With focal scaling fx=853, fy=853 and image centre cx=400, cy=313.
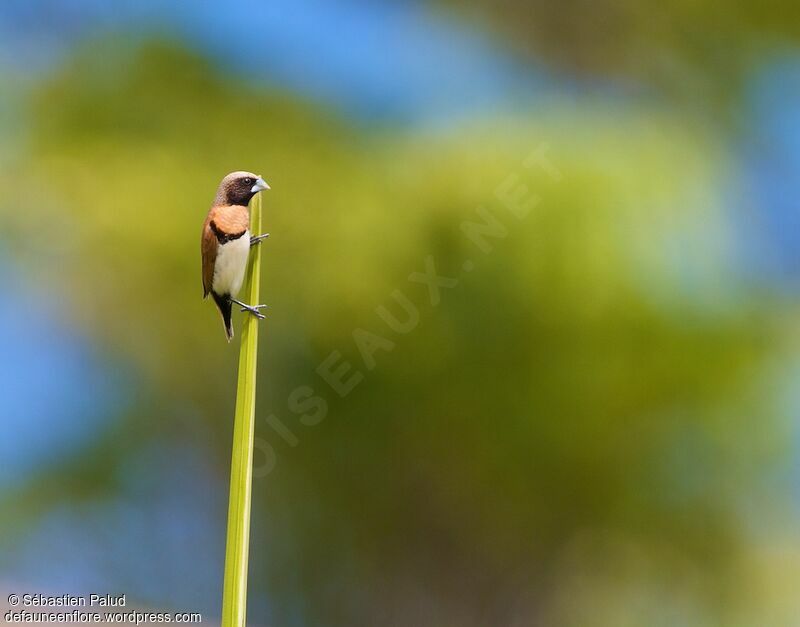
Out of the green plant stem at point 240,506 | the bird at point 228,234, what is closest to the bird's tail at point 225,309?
the bird at point 228,234

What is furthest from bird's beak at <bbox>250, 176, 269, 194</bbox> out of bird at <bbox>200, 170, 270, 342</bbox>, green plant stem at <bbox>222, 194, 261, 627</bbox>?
green plant stem at <bbox>222, 194, 261, 627</bbox>

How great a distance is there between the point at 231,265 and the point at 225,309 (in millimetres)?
100

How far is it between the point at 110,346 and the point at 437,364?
0.80 meters

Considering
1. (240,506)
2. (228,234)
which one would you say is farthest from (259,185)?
(240,506)

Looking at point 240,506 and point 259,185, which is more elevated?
point 259,185

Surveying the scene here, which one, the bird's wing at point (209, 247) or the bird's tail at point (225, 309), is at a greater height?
the bird's wing at point (209, 247)

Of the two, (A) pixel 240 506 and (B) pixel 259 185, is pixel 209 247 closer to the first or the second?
(B) pixel 259 185

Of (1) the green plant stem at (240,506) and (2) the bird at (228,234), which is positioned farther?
(2) the bird at (228,234)

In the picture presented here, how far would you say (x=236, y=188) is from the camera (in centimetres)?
64

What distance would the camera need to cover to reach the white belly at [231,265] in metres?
0.58

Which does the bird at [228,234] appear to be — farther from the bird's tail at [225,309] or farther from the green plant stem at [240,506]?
the green plant stem at [240,506]

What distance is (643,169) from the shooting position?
2.47 metres

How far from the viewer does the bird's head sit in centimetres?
62

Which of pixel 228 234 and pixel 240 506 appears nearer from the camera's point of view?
pixel 240 506
